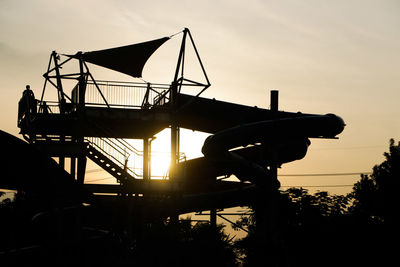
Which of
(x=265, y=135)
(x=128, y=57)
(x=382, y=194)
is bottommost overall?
(x=382, y=194)

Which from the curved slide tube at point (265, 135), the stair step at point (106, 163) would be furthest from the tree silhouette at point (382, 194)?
the stair step at point (106, 163)

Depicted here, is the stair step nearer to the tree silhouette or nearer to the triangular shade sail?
the triangular shade sail

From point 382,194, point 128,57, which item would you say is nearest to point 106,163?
point 128,57

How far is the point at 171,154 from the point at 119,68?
7074 millimetres

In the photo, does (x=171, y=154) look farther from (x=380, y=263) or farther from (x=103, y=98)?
(x=380, y=263)

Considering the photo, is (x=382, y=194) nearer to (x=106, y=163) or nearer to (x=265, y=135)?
(x=265, y=135)

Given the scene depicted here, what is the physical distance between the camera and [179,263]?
1731cm

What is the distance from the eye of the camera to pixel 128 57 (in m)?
31.7

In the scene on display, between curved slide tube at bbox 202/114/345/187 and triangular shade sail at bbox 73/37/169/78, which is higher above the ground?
triangular shade sail at bbox 73/37/169/78

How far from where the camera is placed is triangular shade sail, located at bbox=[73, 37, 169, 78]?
3112cm

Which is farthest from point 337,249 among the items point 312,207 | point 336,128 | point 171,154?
point 171,154

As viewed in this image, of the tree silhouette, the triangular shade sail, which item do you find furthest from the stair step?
the tree silhouette

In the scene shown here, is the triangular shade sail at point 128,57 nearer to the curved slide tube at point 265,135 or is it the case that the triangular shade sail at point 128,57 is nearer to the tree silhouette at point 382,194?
the curved slide tube at point 265,135

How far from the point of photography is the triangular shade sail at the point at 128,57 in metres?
31.1
